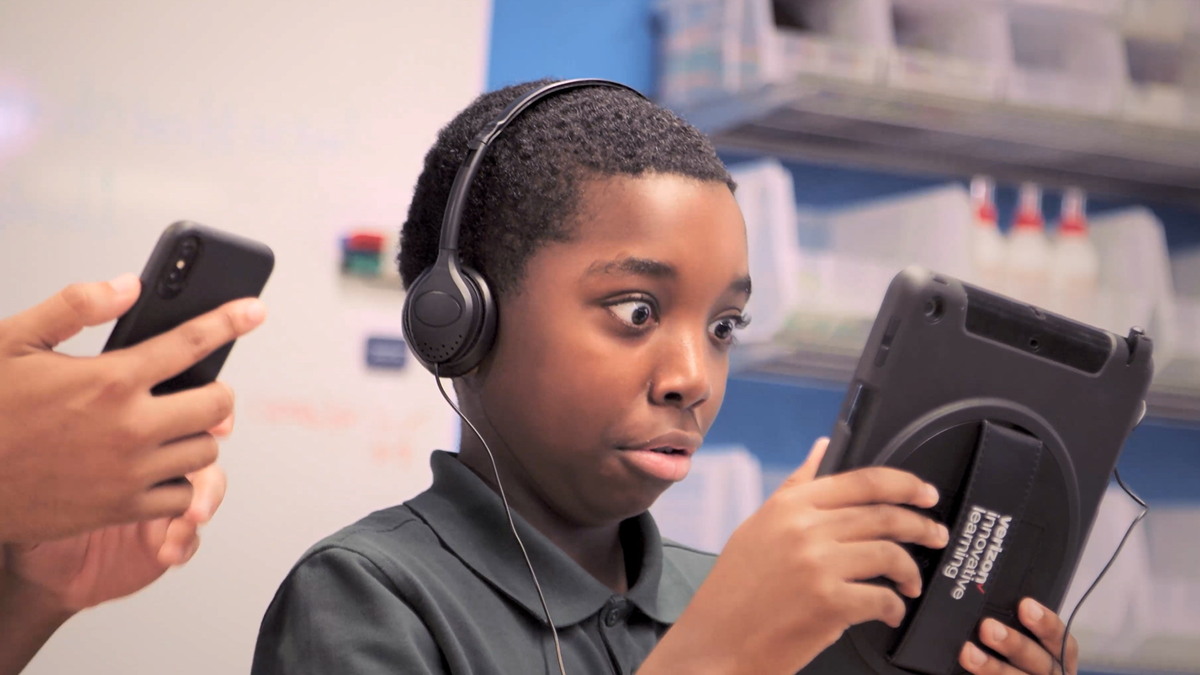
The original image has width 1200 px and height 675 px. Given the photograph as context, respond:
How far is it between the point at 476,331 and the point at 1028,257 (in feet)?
5.11

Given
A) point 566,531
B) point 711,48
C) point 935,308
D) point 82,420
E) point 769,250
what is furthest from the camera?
point 711,48

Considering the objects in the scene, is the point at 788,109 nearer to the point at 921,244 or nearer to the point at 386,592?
the point at 921,244

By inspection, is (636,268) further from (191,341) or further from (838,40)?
(838,40)

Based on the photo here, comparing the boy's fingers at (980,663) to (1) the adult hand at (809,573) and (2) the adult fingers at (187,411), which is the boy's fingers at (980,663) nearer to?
(1) the adult hand at (809,573)

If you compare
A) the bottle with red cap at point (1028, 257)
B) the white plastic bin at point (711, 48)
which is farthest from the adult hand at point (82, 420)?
the bottle with red cap at point (1028, 257)

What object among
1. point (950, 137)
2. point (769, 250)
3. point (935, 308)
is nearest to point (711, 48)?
point (769, 250)

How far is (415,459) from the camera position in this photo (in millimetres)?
1809

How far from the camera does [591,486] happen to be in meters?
0.85

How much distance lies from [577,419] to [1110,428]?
0.37 meters

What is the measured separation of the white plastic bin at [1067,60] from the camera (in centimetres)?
210

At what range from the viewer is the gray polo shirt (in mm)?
763

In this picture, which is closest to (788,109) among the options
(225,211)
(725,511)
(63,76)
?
(725,511)

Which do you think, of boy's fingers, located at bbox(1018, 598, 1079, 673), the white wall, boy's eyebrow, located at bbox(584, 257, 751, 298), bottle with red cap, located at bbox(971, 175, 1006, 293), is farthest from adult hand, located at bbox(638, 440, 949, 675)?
bottle with red cap, located at bbox(971, 175, 1006, 293)

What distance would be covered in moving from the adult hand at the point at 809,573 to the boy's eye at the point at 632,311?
195 millimetres
